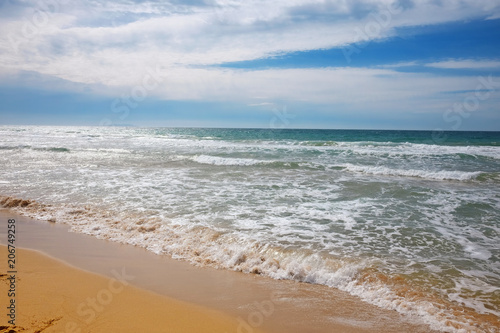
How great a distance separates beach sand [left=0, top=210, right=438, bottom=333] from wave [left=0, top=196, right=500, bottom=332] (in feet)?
0.67

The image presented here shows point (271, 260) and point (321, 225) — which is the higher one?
point (321, 225)

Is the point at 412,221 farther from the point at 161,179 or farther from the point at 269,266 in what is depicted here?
the point at 161,179

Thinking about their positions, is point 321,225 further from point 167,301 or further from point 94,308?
point 94,308

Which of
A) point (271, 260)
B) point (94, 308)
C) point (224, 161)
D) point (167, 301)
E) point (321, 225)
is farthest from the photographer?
point (224, 161)

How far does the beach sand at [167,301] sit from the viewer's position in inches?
135

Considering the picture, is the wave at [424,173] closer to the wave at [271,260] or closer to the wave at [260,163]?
the wave at [260,163]

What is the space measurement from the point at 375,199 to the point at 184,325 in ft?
25.9

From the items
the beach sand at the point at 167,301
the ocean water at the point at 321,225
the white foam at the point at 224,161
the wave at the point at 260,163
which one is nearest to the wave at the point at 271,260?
the ocean water at the point at 321,225

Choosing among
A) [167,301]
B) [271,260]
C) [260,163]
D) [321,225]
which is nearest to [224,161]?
[260,163]

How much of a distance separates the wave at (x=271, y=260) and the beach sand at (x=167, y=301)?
206 mm

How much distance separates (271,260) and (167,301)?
188 cm

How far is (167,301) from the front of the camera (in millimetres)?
3949

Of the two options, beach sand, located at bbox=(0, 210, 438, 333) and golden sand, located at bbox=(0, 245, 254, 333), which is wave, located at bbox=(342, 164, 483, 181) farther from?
golden sand, located at bbox=(0, 245, 254, 333)

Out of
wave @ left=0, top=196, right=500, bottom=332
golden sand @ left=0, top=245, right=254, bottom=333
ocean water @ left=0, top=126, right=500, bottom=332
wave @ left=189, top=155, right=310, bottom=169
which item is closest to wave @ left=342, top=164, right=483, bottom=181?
ocean water @ left=0, top=126, right=500, bottom=332
